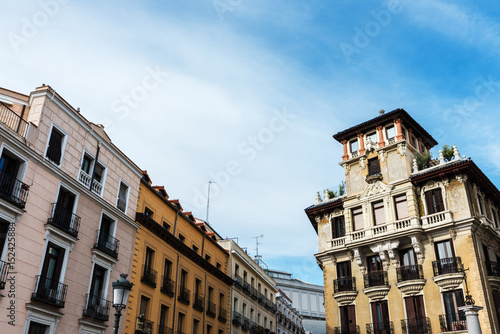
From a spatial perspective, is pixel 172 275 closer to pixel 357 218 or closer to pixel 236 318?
pixel 236 318

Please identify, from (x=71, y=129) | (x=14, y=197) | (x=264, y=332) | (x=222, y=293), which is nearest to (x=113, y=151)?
(x=71, y=129)

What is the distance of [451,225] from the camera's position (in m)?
30.5

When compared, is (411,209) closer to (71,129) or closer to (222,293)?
(222,293)

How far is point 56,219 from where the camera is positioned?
22547 millimetres

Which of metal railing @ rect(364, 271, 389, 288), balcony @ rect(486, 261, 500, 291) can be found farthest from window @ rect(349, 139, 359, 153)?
balcony @ rect(486, 261, 500, 291)

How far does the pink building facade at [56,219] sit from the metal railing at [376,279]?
17.2 meters

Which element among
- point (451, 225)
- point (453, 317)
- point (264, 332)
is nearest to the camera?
point (453, 317)

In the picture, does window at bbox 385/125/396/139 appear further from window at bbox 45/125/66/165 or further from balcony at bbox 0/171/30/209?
balcony at bbox 0/171/30/209

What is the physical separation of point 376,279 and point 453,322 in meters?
5.95

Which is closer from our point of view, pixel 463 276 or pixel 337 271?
pixel 463 276

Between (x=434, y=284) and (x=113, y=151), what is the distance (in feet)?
74.8

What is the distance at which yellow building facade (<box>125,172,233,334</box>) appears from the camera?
2900 centimetres

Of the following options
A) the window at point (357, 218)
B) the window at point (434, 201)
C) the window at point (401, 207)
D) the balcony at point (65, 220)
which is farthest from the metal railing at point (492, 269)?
the balcony at point (65, 220)

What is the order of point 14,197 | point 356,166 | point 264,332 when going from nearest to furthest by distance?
point 14,197 → point 356,166 → point 264,332
